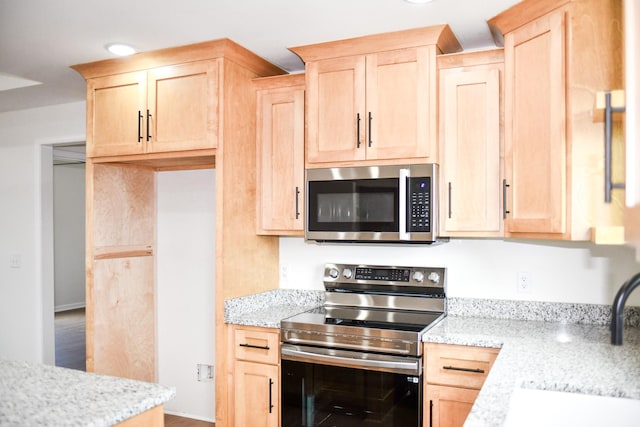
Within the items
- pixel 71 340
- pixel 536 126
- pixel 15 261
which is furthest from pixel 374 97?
pixel 71 340

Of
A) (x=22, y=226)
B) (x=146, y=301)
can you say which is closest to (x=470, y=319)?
(x=146, y=301)

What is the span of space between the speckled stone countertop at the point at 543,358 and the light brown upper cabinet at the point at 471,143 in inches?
19.0

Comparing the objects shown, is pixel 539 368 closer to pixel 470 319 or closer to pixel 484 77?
pixel 470 319

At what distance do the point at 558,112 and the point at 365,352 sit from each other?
1.37 m

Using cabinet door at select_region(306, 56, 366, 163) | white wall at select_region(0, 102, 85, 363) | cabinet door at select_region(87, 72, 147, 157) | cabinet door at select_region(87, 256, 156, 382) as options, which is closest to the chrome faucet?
cabinet door at select_region(306, 56, 366, 163)

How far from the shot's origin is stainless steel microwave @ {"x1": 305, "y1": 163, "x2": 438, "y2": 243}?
259cm

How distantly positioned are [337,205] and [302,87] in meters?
0.72

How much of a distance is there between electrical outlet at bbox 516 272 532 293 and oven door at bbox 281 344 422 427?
0.75 m

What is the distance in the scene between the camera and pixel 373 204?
8.91 feet

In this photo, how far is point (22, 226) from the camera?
13.7 feet

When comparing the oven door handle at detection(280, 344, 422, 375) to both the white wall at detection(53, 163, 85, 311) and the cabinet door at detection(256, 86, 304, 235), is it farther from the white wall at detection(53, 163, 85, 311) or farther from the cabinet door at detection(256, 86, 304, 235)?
the white wall at detection(53, 163, 85, 311)

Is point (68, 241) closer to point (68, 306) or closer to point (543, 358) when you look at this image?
point (68, 306)

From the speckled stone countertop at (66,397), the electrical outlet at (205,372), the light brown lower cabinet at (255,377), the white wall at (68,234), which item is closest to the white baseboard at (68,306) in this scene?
the white wall at (68,234)

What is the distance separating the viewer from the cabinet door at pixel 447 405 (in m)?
2.33
